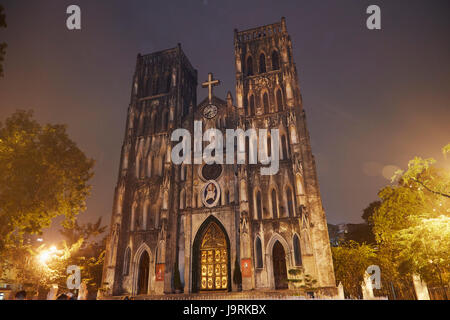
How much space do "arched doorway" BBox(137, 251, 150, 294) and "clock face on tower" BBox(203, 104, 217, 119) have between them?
15.0 metres

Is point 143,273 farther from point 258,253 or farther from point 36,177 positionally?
point 36,177

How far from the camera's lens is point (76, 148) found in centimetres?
1955

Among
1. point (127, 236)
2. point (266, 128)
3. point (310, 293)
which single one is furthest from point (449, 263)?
point (127, 236)

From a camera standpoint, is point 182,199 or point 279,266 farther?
point 182,199

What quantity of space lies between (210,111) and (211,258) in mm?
14887

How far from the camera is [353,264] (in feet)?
91.8

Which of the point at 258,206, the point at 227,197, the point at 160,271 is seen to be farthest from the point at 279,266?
the point at 160,271

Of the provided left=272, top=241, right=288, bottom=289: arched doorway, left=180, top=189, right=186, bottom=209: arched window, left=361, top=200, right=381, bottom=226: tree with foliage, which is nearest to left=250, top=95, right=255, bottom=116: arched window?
left=180, top=189, right=186, bottom=209: arched window

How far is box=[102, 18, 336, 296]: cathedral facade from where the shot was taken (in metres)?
24.2

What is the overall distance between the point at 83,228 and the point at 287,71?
3079 centimetres

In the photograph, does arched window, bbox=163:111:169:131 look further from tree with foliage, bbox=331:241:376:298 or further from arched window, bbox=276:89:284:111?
tree with foliage, bbox=331:241:376:298

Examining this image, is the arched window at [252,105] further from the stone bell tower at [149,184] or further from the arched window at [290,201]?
the arched window at [290,201]

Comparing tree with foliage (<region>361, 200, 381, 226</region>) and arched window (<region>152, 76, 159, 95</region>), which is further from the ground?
arched window (<region>152, 76, 159, 95</region>)
